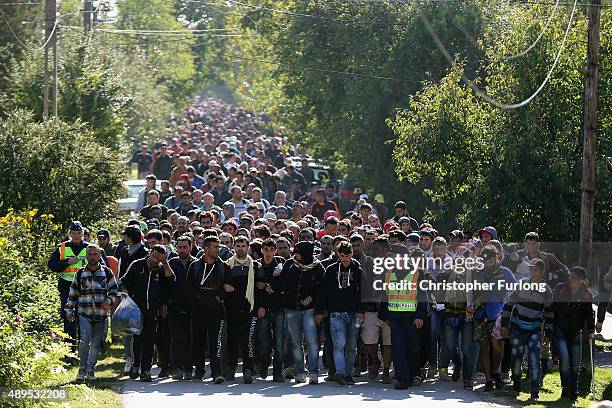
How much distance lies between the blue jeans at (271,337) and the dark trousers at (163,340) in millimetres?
1115

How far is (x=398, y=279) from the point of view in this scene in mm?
16953

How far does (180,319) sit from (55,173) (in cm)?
721

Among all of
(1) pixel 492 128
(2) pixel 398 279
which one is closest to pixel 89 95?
(1) pixel 492 128

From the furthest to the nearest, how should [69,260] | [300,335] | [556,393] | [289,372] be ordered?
[69,260] < [289,372] < [300,335] < [556,393]

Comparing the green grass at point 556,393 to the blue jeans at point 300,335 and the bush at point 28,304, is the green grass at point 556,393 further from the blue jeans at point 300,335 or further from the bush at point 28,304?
the bush at point 28,304

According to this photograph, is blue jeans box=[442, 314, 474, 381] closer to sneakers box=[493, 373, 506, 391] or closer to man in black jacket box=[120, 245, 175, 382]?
sneakers box=[493, 373, 506, 391]

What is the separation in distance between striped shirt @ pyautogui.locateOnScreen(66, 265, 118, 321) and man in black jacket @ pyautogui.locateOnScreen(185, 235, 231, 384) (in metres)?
0.98

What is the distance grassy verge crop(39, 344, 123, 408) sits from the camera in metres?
13.2

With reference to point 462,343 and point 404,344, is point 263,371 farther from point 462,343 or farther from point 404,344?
point 462,343

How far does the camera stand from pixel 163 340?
57.5ft

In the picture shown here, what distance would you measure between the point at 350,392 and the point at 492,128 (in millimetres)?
6865

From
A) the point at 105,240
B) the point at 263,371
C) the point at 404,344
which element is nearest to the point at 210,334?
the point at 263,371

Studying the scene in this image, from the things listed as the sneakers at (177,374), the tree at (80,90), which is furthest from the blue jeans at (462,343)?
the tree at (80,90)

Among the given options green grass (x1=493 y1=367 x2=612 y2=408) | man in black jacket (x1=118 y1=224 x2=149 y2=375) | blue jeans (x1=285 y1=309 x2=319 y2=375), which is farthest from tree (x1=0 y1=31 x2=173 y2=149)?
green grass (x1=493 y1=367 x2=612 y2=408)
